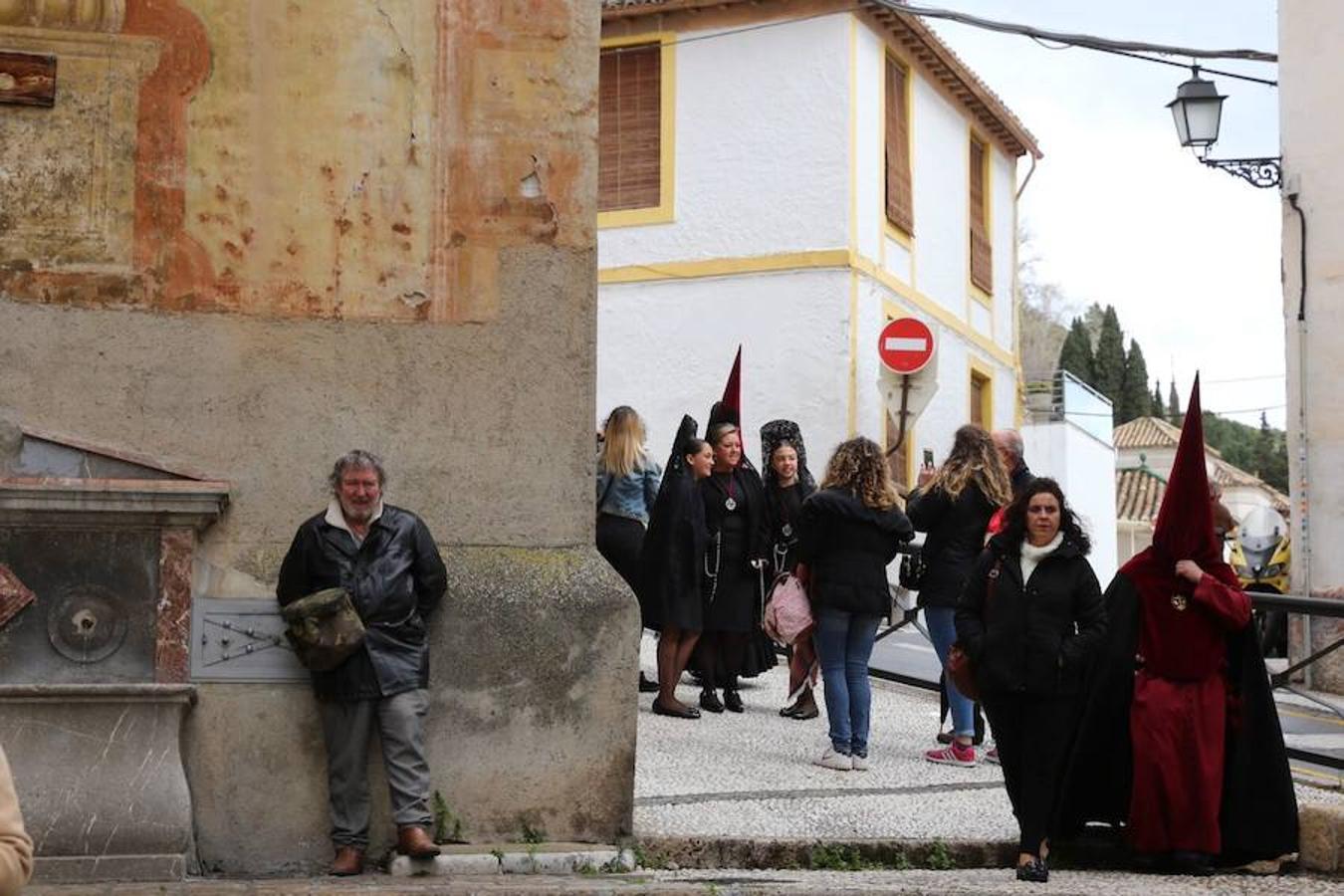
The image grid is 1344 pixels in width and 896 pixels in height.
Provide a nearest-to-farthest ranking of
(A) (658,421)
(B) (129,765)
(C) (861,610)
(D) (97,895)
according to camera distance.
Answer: (D) (97,895) → (B) (129,765) → (C) (861,610) → (A) (658,421)

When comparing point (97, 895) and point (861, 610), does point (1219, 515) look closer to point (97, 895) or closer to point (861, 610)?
point (861, 610)

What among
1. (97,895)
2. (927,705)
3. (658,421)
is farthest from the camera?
(658,421)

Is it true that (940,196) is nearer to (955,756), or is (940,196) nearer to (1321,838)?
(955,756)

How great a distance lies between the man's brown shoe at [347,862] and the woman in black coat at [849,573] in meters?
3.19

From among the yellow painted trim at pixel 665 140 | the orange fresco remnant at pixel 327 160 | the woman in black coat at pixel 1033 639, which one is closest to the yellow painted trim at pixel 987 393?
the yellow painted trim at pixel 665 140

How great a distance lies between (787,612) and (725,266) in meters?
13.2

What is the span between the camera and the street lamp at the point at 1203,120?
16.8 metres

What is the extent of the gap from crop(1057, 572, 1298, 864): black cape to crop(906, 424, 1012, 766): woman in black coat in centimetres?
191

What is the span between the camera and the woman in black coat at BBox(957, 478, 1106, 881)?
825cm

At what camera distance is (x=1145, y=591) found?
871 cm

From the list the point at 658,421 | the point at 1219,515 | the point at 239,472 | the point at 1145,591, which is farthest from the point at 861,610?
the point at 658,421

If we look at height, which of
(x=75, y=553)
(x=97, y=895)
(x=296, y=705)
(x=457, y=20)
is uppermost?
(x=457, y=20)

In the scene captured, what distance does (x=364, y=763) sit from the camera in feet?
25.9

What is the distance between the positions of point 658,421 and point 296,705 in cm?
1622
